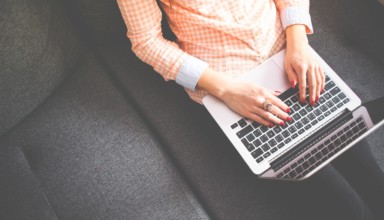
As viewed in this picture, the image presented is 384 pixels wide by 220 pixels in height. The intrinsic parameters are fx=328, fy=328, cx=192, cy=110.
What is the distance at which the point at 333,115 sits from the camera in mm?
971

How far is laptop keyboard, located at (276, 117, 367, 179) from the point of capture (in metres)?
0.93

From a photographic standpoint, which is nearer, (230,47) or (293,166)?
(293,166)

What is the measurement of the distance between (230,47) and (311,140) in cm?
38

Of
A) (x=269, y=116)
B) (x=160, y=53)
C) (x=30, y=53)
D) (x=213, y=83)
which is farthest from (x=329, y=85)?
(x=30, y=53)

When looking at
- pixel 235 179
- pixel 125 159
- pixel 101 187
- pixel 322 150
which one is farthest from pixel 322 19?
pixel 101 187

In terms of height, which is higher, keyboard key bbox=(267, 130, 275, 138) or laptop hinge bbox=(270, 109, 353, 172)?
keyboard key bbox=(267, 130, 275, 138)

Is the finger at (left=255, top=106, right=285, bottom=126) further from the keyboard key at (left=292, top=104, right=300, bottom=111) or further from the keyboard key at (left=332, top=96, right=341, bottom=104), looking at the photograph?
the keyboard key at (left=332, top=96, right=341, bottom=104)

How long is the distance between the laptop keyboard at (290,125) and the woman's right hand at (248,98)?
0.02 m

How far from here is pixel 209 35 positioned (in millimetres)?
1039

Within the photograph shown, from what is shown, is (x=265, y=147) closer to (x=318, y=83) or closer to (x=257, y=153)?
(x=257, y=153)

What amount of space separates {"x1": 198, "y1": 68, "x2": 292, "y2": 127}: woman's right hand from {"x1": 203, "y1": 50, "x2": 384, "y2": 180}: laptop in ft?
0.08

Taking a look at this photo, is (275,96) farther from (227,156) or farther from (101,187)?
(101,187)

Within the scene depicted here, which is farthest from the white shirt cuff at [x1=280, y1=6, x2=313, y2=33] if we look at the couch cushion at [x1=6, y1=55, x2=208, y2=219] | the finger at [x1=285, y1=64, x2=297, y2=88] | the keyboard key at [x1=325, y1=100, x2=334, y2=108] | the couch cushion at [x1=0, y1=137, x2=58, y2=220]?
the couch cushion at [x1=0, y1=137, x2=58, y2=220]

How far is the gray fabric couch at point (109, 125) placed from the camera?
1.03 m
